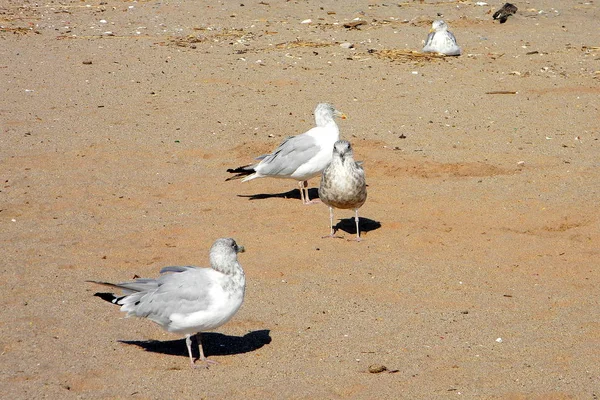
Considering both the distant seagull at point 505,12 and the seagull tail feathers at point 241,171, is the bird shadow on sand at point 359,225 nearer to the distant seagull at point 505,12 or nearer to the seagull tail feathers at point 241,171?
the seagull tail feathers at point 241,171

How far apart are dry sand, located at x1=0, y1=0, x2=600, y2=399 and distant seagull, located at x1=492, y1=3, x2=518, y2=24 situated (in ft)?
2.17

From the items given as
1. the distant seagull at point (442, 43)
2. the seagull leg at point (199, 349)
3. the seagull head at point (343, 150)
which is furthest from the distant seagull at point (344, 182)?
the distant seagull at point (442, 43)

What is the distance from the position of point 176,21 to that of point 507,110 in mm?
8849

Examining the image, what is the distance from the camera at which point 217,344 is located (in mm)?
6629

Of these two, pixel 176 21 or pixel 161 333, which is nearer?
pixel 161 333

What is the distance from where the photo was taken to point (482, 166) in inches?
423

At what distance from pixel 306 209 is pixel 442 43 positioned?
740cm

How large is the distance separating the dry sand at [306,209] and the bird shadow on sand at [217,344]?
0.07ft

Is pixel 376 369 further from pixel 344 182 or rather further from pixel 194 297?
pixel 344 182

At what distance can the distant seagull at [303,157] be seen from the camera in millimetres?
10109

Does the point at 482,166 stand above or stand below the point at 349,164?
below

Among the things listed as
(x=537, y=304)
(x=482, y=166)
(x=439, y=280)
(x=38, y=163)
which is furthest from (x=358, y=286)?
(x=38, y=163)

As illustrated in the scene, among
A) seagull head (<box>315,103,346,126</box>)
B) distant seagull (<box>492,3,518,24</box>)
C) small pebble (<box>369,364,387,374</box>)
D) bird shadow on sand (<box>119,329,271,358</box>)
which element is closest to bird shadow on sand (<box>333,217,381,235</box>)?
seagull head (<box>315,103,346,126</box>)

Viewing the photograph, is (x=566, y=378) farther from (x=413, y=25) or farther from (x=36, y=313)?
(x=413, y=25)
